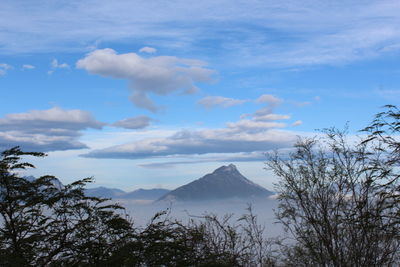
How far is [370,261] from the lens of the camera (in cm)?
2027

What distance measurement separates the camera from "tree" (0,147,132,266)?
1645 cm

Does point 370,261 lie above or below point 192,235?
below

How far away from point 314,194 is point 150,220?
35.8ft

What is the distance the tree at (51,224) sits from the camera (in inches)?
648

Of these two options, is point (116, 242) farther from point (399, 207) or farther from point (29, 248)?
point (399, 207)

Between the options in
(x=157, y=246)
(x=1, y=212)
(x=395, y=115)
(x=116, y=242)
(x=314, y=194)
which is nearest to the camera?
(x=157, y=246)

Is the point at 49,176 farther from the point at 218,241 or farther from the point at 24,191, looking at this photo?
the point at 218,241

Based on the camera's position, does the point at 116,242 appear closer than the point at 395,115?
Yes

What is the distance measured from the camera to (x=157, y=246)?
15.4 m

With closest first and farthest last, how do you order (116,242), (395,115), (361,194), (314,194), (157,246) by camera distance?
1. (157,246)
2. (116,242)
3. (395,115)
4. (361,194)
5. (314,194)

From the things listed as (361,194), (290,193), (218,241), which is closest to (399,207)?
(361,194)

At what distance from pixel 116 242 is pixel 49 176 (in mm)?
4594

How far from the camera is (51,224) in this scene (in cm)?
1798

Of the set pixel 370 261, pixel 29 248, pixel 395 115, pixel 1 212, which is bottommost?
pixel 370 261
